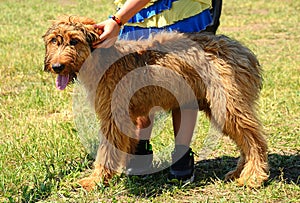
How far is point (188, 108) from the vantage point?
4.16 meters

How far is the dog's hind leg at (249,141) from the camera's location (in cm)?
393

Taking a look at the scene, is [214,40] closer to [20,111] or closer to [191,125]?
[191,125]

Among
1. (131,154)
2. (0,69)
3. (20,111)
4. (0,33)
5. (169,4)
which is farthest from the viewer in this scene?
(0,33)

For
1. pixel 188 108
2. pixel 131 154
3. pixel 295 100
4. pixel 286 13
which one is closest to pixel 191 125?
pixel 188 108

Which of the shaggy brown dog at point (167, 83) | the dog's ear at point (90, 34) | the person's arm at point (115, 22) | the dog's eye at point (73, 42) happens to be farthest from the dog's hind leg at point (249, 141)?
the dog's eye at point (73, 42)

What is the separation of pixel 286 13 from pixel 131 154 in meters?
12.0

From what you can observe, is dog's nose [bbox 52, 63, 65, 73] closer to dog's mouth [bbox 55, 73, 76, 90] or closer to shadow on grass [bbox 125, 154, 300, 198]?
dog's mouth [bbox 55, 73, 76, 90]

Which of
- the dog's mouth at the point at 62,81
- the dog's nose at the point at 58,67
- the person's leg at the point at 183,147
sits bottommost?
the person's leg at the point at 183,147

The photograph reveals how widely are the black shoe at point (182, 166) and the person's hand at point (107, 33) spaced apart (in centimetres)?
113

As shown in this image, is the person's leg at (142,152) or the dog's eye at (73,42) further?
the person's leg at (142,152)

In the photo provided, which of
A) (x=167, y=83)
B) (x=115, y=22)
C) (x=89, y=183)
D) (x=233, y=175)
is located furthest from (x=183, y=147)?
(x=115, y=22)

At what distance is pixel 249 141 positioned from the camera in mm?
4012

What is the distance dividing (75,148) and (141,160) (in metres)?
0.72

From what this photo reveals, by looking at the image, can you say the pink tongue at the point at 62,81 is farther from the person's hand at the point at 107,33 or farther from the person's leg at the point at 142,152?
the person's leg at the point at 142,152
